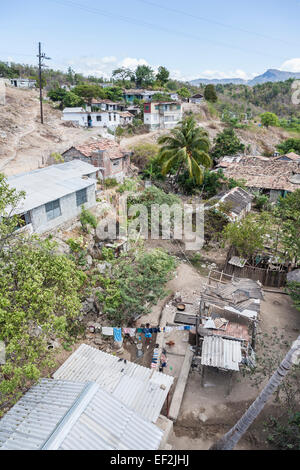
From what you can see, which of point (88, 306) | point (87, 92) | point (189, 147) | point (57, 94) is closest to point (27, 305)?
point (88, 306)

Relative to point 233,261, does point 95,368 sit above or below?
below

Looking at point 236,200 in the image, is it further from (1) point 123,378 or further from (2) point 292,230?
(1) point 123,378

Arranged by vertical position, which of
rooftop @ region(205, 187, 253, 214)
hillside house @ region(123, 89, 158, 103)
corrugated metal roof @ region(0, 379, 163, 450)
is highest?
hillside house @ region(123, 89, 158, 103)

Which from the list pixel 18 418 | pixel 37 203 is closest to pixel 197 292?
pixel 37 203

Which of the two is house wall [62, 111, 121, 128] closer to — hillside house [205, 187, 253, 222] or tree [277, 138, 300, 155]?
Answer: hillside house [205, 187, 253, 222]

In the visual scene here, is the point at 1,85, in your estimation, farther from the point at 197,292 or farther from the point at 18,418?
the point at 18,418

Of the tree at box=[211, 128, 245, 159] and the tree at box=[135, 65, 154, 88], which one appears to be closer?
the tree at box=[211, 128, 245, 159]

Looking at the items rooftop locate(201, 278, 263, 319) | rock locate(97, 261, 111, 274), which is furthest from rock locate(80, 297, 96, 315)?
rooftop locate(201, 278, 263, 319)
